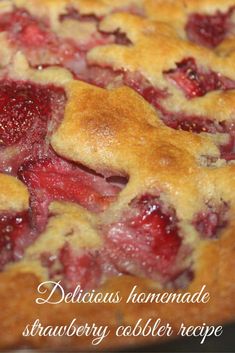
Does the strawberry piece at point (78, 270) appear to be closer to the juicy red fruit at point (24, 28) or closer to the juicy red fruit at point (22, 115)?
the juicy red fruit at point (22, 115)

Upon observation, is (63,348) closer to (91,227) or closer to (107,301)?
(107,301)

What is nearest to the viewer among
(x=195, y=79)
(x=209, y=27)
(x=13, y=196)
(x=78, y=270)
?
(x=78, y=270)

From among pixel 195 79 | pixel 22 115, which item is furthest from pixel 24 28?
pixel 195 79

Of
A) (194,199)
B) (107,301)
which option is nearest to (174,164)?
(194,199)

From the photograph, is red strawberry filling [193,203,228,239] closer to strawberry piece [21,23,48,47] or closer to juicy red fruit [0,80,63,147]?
juicy red fruit [0,80,63,147]

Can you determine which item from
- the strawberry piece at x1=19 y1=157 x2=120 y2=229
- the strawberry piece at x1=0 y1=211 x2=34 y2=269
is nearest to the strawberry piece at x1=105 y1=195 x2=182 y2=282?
the strawberry piece at x1=19 y1=157 x2=120 y2=229

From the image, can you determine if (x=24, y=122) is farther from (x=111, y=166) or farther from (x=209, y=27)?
(x=209, y=27)
